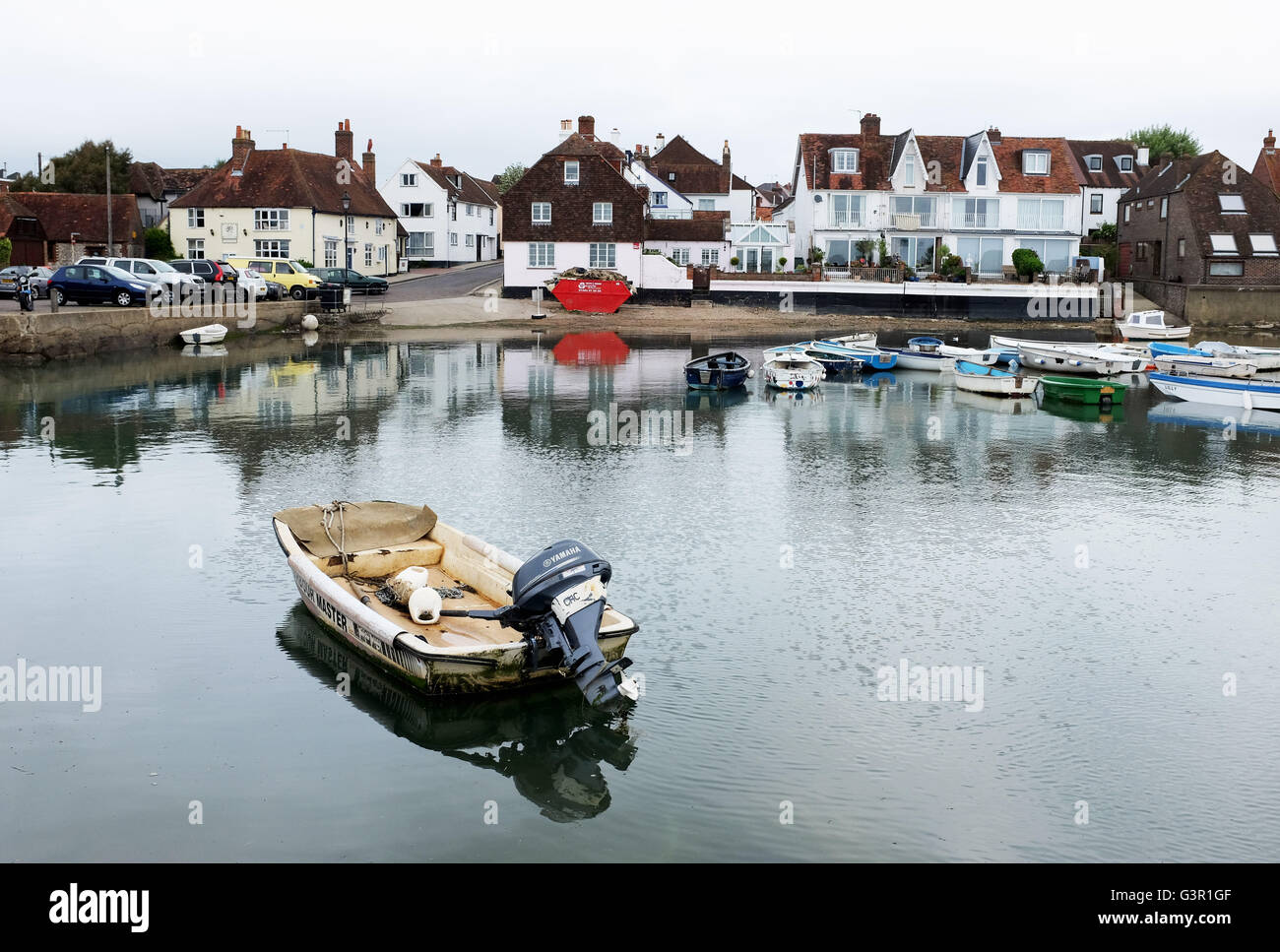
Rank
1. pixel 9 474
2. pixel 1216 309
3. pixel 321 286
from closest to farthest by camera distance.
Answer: pixel 9 474 → pixel 321 286 → pixel 1216 309

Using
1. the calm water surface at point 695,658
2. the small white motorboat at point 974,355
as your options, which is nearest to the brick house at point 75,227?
the calm water surface at point 695,658

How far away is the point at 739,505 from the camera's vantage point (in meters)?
26.5

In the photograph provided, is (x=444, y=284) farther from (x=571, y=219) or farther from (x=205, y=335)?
(x=205, y=335)

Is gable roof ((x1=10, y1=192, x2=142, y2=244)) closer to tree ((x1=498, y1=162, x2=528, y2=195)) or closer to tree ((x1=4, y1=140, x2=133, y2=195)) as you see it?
tree ((x1=4, y1=140, x2=133, y2=195))

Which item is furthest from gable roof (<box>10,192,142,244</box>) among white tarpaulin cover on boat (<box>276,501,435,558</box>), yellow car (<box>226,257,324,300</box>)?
white tarpaulin cover on boat (<box>276,501,435,558</box>)

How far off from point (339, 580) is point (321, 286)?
53093 mm

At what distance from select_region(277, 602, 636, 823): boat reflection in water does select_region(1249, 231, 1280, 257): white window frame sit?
73.1 metres

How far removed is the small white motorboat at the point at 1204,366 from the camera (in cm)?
5094

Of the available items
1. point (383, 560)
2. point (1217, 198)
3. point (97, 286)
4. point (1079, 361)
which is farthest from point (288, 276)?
point (1217, 198)

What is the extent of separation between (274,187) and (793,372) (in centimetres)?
4859

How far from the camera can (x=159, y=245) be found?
8331 cm

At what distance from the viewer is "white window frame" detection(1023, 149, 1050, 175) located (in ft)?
267
